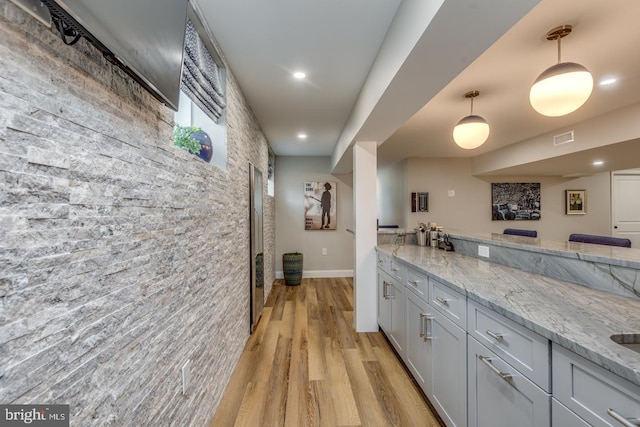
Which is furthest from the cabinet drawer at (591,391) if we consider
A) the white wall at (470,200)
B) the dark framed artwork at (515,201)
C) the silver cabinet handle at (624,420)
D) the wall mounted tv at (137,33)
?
the dark framed artwork at (515,201)

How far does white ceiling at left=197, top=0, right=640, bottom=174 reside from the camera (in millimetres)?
1284

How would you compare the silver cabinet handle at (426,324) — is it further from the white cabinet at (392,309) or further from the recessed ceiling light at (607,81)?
the recessed ceiling light at (607,81)

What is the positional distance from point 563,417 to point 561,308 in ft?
1.29

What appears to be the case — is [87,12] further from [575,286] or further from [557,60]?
[557,60]

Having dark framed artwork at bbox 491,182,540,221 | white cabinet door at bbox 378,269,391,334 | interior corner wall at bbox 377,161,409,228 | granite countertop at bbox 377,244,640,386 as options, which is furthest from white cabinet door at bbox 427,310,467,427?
dark framed artwork at bbox 491,182,540,221

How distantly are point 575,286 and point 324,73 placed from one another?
2109 mm

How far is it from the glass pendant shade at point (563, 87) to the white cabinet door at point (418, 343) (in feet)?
4.89

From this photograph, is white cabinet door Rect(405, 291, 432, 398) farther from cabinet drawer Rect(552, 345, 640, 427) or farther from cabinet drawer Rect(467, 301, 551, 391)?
cabinet drawer Rect(552, 345, 640, 427)

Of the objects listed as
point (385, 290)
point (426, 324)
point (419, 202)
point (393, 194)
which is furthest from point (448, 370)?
point (393, 194)

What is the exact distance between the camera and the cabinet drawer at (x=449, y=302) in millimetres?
1401

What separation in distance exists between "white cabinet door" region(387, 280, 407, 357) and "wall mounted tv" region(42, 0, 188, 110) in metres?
2.04

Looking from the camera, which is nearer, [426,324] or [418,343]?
[426,324]

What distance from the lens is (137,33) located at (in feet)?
2.66

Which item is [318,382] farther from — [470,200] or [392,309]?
[470,200]
